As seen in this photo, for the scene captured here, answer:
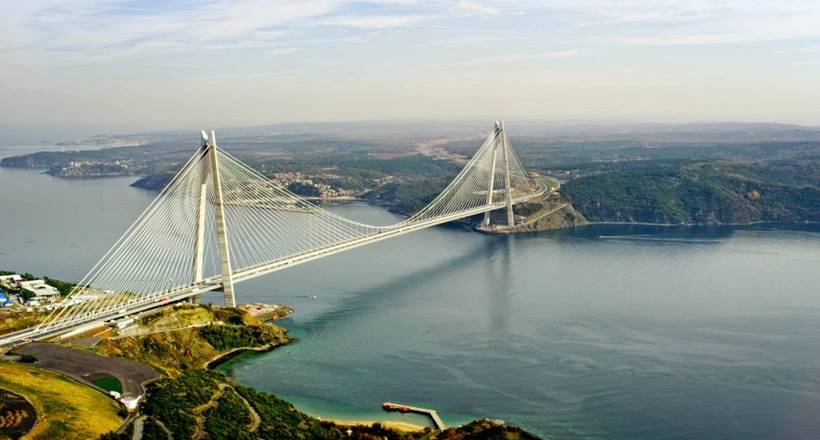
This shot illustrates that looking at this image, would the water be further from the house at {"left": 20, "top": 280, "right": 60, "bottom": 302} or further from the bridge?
the house at {"left": 20, "top": 280, "right": 60, "bottom": 302}

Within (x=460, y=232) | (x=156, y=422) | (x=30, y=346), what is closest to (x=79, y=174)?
(x=460, y=232)

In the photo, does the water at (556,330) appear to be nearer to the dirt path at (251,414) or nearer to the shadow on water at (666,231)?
the shadow on water at (666,231)

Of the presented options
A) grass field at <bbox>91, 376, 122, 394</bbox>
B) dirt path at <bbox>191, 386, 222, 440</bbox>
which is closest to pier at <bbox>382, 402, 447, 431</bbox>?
dirt path at <bbox>191, 386, 222, 440</bbox>

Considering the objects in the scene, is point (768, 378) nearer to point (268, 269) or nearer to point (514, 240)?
point (268, 269)

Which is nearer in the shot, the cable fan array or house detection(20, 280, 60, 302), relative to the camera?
the cable fan array

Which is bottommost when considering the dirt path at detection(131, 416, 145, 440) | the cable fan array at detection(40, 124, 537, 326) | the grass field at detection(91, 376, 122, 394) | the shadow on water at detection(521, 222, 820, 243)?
the shadow on water at detection(521, 222, 820, 243)

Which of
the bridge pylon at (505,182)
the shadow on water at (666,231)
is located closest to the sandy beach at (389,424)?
the shadow on water at (666,231)

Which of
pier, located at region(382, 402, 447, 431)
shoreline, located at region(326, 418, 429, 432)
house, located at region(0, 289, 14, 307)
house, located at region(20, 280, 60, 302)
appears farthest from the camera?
house, located at region(20, 280, 60, 302)
